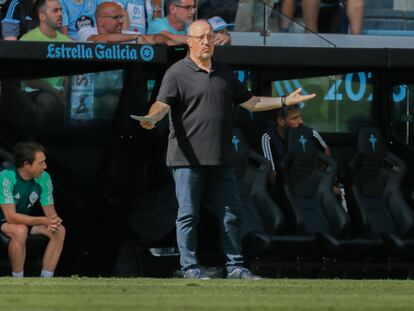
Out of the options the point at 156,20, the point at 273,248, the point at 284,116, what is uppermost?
the point at 156,20

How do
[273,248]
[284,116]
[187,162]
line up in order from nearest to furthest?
[187,162], [273,248], [284,116]

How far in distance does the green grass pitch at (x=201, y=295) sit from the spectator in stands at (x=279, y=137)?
135 inches

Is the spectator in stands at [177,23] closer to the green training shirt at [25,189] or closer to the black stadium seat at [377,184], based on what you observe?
the black stadium seat at [377,184]

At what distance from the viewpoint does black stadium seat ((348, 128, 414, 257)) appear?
1302cm

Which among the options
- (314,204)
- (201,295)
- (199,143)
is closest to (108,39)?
(314,204)

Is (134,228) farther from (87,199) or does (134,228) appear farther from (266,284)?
(266,284)

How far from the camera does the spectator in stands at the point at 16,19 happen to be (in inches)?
479

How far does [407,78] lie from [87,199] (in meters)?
3.82

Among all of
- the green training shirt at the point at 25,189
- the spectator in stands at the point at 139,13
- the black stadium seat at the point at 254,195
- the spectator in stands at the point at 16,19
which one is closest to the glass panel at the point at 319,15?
the spectator in stands at the point at 139,13

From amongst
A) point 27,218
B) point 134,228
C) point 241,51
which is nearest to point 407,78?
point 241,51

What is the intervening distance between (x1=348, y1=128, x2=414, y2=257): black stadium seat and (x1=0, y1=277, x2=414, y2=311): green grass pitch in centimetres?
334

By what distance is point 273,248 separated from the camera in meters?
12.2

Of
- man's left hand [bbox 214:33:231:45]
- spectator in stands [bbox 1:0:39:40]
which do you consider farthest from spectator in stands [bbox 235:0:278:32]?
spectator in stands [bbox 1:0:39:40]

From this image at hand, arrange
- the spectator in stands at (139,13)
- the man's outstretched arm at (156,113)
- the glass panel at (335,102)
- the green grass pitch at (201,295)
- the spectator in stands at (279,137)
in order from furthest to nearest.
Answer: the glass panel at (335,102) < the spectator in stands at (279,137) < the spectator in stands at (139,13) < the man's outstretched arm at (156,113) < the green grass pitch at (201,295)
